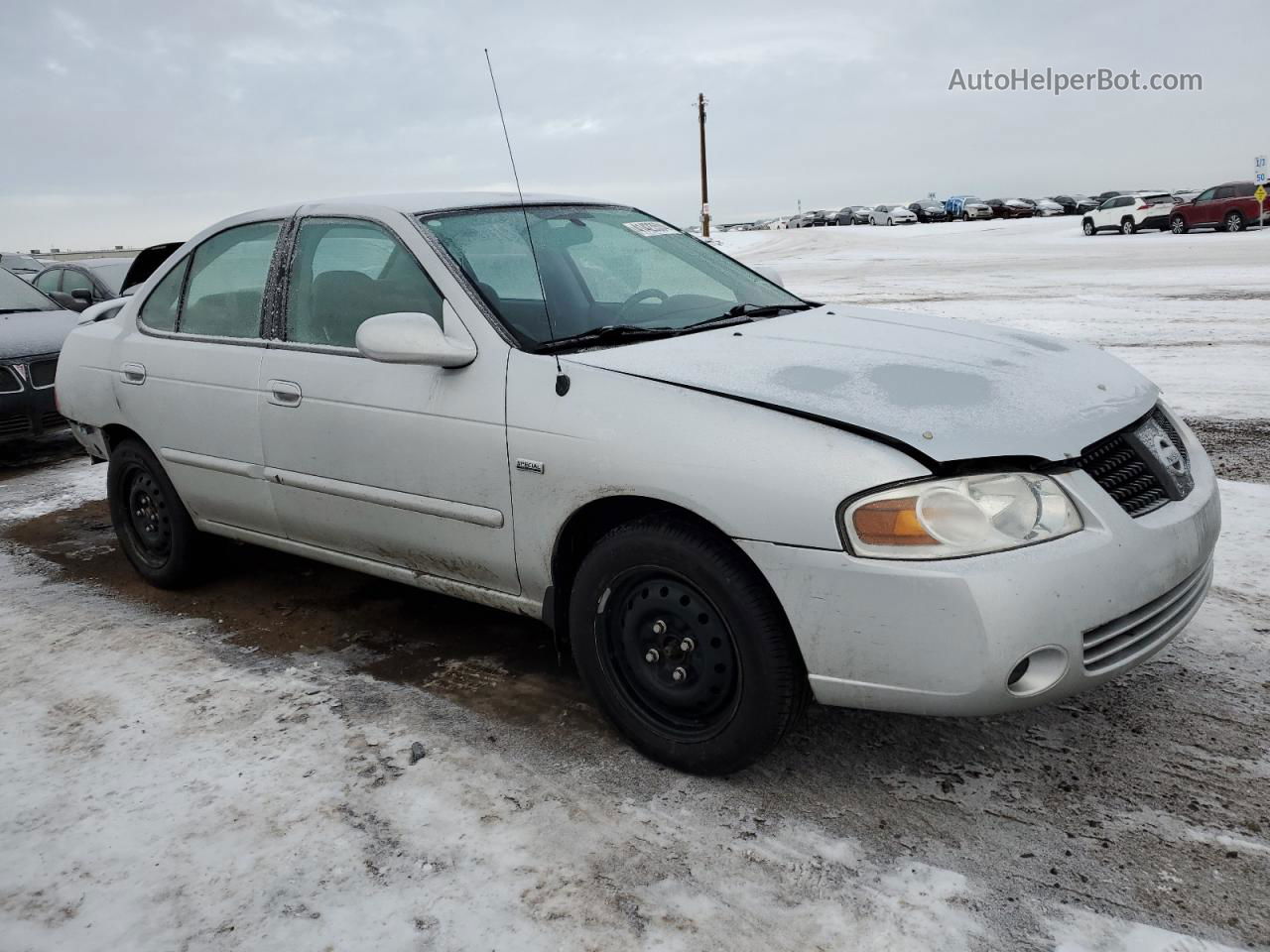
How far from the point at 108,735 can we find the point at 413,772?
108 centimetres

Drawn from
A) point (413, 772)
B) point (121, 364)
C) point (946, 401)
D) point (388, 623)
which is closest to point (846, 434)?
point (946, 401)

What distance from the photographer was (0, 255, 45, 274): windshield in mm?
15703

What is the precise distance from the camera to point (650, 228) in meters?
4.32

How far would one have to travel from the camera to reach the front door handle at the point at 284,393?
384 centimetres

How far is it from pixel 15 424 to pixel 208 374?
15.6ft

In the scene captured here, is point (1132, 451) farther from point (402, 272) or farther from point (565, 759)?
point (402, 272)

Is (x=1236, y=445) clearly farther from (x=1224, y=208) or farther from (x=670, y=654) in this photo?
(x=1224, y=208)

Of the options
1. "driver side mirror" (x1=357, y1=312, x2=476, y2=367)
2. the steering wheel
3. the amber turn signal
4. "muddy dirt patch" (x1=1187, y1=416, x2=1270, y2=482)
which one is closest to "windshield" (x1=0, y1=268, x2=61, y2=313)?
"driver side mirror" (x1=357, y1=312, x2=476, y2=367)

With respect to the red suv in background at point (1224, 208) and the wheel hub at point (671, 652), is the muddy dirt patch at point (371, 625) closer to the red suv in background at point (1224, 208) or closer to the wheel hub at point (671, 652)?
the wheel hub at point (671, 652)

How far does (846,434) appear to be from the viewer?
8.57 feet

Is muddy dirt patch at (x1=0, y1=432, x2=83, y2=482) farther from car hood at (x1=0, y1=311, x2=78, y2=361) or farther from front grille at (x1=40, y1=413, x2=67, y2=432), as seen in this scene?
car hood at (x1=0, y1=311, x2=78, y2=361)

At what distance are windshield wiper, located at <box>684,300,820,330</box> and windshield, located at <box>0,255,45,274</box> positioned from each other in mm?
14650

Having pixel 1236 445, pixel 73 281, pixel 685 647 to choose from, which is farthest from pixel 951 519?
pixel 73 281

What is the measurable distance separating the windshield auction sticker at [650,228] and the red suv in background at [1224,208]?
32.7m
